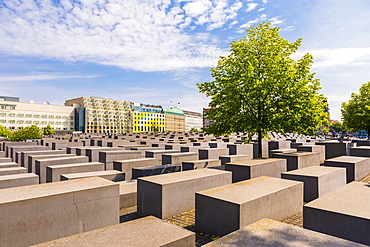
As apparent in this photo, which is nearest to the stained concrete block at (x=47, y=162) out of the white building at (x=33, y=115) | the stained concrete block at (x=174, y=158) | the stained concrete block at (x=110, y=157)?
the stained concrete block at (x=110, y=157)

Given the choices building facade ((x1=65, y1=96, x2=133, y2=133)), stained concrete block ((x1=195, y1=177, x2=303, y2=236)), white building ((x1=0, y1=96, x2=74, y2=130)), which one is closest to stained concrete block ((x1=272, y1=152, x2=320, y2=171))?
stained concrete block ((x1=195, y1=177, x2=303, y2=236))

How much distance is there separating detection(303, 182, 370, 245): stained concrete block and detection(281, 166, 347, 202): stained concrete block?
97.8 inches

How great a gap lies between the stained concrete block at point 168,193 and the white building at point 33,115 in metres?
115

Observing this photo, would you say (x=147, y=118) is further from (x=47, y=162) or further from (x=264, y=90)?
(x=264, y=90)

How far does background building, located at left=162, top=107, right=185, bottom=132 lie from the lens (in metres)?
174

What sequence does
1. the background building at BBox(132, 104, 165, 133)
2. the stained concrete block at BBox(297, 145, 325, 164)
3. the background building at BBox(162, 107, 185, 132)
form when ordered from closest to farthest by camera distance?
the stained concrete block at BBox(297, 145, 325, 164) < the background building at BBox(132, 104, 165, 133) < the background building at BBox(162, 107, 185, 132)

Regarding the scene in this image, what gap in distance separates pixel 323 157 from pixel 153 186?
15.2 metres

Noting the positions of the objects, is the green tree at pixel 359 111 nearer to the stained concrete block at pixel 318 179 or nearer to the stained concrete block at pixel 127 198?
the stained concrete block at pixel 318 179

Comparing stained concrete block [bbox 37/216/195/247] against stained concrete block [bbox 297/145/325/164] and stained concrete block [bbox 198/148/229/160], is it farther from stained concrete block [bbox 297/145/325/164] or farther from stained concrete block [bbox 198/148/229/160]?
stained concrete block [bbox 297/145/325/164]

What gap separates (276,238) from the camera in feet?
12.7

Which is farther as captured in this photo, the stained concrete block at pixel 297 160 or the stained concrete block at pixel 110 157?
the stained concrete block at pixel 110 157

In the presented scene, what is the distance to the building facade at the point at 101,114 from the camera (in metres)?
125

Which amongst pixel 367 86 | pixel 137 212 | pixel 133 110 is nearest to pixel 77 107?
pixel 133 110

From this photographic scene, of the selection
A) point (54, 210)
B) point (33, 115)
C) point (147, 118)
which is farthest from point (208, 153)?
point (147, 118)
